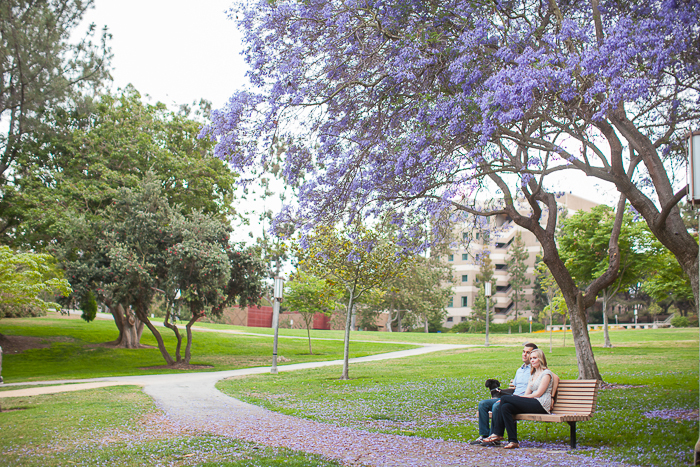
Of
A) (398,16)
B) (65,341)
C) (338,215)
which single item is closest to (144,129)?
(65,341)

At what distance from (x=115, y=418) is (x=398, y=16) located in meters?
8.77

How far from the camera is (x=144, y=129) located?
27.4 m

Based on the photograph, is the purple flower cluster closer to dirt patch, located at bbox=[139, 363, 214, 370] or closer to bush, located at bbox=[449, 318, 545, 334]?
dirt patch, located at bbox=[139, 363, 214, 370]

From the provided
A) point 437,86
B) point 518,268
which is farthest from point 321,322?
point 437,86

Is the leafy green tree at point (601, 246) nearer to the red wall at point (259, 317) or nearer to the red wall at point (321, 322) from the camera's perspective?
the red wall at point (321, 322)

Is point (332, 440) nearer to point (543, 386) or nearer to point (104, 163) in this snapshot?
point (543, 386)

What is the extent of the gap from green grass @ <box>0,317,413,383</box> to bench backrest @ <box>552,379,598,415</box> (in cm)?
1808

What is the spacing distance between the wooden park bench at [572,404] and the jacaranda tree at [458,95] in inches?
138

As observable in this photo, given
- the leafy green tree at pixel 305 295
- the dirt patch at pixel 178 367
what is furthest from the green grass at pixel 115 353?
the leafy green tree at pixel 305 295

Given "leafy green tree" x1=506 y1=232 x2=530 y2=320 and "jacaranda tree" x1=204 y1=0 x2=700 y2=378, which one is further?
"leafy green tree" x1=506 y1=232 x2=530 y2=320

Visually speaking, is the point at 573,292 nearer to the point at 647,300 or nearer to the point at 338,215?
the point at 338,215

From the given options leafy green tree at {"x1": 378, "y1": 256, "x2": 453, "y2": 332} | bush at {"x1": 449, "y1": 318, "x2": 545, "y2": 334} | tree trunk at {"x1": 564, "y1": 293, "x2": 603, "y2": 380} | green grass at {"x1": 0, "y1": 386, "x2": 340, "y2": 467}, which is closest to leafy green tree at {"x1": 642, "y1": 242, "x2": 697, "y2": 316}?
tree trunk at {"x1": 564, "y1": 293, "x2": 603, "y2": 380}

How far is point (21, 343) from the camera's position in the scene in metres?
28.4

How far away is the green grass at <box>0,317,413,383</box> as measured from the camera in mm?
23203
